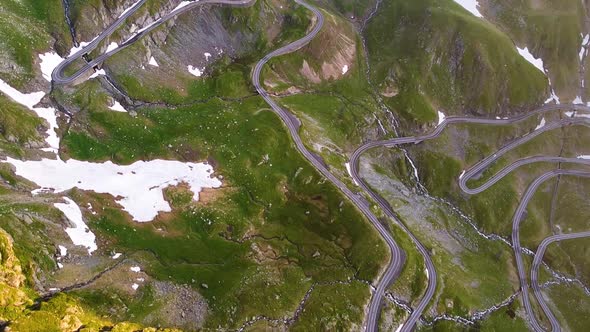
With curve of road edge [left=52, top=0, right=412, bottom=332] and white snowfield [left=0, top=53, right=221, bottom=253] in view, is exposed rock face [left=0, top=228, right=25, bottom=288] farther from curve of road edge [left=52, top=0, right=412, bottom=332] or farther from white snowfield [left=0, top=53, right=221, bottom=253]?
curve of road edge [left=52, top=0, right=412, bottom=332]

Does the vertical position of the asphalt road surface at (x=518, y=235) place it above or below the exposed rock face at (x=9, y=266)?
below

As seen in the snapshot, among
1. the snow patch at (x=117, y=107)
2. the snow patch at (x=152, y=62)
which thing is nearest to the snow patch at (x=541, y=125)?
the snow patch at (x=152, y=62)

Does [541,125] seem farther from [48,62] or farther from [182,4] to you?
[48,62]

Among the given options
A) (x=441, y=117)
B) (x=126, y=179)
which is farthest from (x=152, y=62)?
(x=441, y=117)

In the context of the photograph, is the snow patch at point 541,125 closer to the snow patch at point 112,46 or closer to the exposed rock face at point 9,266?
the snow patch at point 112,46

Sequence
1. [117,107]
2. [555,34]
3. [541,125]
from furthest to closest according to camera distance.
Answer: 1. [555,34]
2. [541,125]
3. [117,107]

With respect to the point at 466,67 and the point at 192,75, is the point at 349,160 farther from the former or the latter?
the point at 466,67
